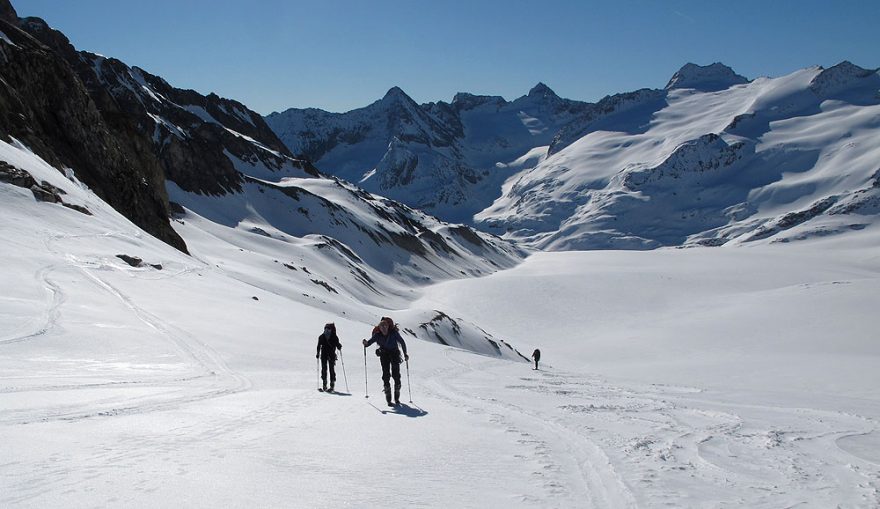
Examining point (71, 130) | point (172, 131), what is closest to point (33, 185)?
point (71, 130)

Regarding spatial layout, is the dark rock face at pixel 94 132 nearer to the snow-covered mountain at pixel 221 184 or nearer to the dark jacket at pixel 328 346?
the snow-covered mountain at pixel 221 184

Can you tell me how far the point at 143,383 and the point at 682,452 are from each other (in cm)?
934

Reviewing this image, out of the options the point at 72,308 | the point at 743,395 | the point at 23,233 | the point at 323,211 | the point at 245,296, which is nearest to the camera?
the point at 72,308

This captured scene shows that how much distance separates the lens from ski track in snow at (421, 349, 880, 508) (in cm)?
697

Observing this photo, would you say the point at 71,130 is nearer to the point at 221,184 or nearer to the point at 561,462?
the point at 561,462

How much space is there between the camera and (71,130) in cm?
4997

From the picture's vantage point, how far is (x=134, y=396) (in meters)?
10.4

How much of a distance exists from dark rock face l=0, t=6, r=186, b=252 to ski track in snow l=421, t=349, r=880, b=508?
42.9m

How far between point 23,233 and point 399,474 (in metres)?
25.0

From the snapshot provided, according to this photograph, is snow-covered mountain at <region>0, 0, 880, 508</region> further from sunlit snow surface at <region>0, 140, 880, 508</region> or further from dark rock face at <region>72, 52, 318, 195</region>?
dark rock face at <region>72, 52, 318, 195</region>

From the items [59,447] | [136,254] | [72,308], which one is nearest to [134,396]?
[59,447]

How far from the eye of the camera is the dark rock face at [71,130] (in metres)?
46.5

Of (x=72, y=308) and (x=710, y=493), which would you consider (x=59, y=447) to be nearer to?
(x=710, y=493)

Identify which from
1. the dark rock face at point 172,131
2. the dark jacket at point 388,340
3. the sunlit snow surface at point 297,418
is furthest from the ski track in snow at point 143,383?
the dark rock face at point 172,131
